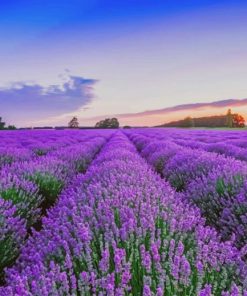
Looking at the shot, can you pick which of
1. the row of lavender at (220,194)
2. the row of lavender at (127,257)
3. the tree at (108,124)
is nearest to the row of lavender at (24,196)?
the row of lavender at (127,257)

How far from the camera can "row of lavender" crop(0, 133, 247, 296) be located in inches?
67.2

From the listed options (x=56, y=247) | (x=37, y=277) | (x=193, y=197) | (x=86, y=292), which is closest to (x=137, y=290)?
(x=86, y=292)

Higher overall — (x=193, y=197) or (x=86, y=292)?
(x=86, y=292)

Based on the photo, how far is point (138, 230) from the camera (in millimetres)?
2336

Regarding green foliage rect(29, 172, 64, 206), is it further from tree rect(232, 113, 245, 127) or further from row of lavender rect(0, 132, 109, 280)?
tree rect(232, 113, 245, 127)

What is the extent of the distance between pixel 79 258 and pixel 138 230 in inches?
15.2

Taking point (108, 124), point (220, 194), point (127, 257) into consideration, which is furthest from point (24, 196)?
point (108, 124)

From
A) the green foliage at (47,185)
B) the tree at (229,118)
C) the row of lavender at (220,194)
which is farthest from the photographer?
the tree at (229,118)

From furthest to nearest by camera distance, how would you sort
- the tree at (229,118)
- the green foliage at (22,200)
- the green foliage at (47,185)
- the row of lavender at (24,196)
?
the tree at (229,118)
the green foliage at (47,185)
the green foliage at (22,200)
the row of lavender at (24,196)

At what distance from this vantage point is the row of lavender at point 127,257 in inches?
67.2

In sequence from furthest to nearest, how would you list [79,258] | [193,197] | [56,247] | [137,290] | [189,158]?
[189,158], [193,197], [56,247], [79,258], [137,290]

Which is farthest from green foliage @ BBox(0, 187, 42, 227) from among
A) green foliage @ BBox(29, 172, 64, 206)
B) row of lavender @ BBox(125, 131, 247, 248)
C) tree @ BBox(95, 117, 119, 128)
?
tree @ BBox(95, 117, 119, 128)

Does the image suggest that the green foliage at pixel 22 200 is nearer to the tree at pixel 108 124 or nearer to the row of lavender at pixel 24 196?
the row of lavender at pixel 24 196

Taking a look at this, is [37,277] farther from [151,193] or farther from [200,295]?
[151,193]
